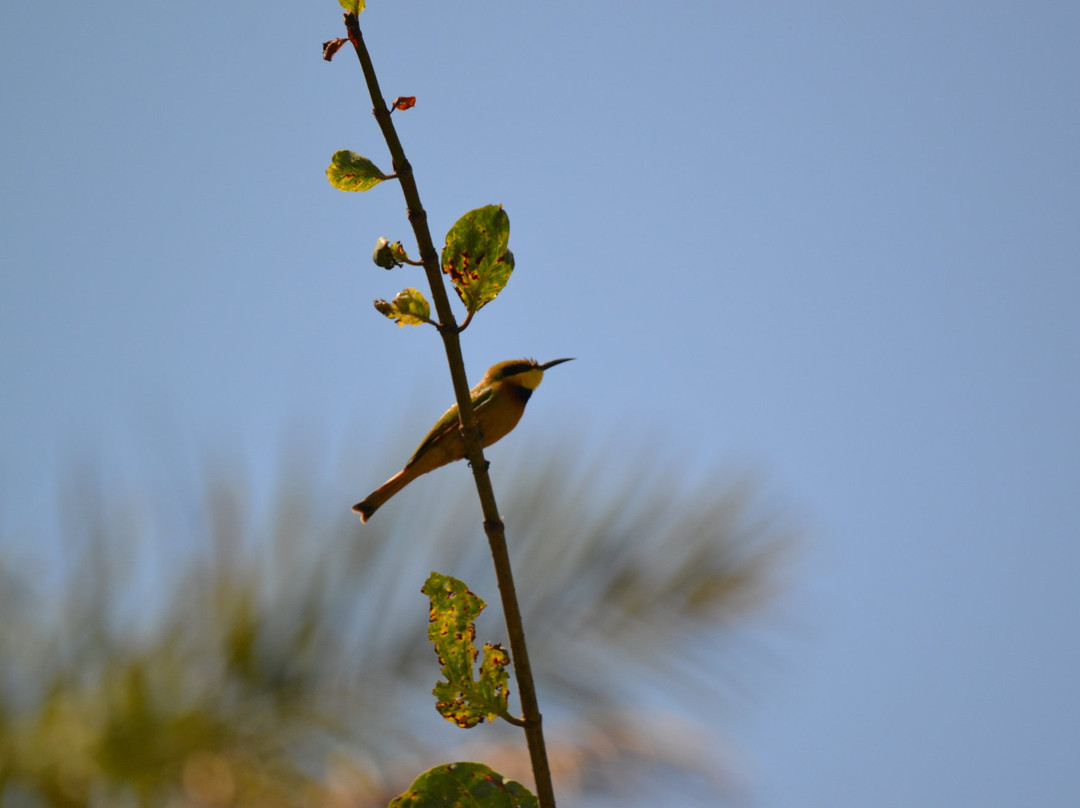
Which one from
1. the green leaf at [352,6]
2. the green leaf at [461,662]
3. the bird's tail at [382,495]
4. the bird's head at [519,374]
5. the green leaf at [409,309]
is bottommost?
the green leaf at [461,662]

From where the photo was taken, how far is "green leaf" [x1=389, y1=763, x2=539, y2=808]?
0.81 meters

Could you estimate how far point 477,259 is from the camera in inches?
33.9

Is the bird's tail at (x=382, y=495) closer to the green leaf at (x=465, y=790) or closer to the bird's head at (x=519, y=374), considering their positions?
the bird's head at (x=519, y=374)

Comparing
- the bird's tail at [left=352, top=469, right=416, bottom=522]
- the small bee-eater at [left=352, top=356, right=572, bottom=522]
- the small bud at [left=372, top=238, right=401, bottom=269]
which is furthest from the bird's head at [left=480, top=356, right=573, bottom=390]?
the small bud at [left=372, top=238, right=401, bottom=269]

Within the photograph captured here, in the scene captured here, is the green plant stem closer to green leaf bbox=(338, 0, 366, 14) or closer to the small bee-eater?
green leaf bbox=(338, 0, 366, 14)

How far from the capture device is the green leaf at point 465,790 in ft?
2.67

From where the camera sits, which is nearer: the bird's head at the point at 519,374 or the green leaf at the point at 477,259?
the green leaf at the point at 477,259

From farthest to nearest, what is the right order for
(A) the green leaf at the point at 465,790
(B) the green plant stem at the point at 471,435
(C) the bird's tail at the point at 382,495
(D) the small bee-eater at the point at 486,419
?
1. (C) the bird's tail at the point at 382,495
2. (D) the small bee-eater at the point at 486,419
3. (A) the green leaf at the point at 465,790
4. (B) the green plant stem at the point at 471,435

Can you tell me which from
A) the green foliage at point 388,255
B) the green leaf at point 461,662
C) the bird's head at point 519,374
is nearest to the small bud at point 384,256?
the green foliage at point 388,255

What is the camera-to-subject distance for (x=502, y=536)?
2.45 ft

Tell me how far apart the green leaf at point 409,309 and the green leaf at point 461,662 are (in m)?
0.19

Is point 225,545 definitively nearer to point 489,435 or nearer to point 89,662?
point 89,662

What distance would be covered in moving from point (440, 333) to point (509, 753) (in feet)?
6.43

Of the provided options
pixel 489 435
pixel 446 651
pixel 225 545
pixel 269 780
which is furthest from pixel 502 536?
Result: pixel 225 545
